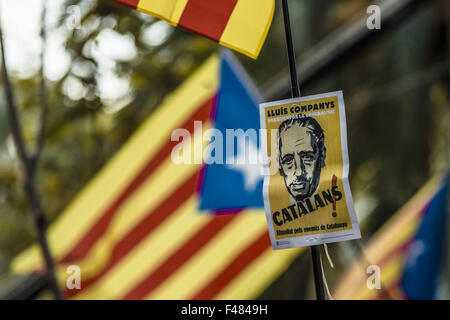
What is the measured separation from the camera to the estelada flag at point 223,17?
125cm

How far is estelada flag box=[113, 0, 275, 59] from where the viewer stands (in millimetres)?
1245

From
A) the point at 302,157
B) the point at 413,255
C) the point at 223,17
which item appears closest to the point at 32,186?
the point at 223,17

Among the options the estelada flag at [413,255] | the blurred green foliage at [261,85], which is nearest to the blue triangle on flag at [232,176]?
the blurred green foliage at [261,85]

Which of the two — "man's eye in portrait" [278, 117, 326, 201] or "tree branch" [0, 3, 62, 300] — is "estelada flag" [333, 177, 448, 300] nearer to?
"tree branch" [0, 3, 62, 300]

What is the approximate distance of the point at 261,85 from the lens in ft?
20.7

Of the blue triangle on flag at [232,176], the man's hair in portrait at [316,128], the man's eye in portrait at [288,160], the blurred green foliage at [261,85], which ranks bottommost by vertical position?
the man's eye in portrait at [288,160]

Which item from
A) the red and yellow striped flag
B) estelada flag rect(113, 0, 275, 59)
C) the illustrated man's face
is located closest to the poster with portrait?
the illustrated man's face

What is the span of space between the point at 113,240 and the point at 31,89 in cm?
159

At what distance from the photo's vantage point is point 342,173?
114 centimetres

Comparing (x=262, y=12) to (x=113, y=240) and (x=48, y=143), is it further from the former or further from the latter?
(x=48, y=143)

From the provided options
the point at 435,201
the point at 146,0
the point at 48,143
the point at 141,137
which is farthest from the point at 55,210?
the point at 146,0

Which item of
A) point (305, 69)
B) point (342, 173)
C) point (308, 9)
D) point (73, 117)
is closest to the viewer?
point (342, 173)

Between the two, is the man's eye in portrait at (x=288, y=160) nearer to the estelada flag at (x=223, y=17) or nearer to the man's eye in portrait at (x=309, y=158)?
the man's eye in portrait at (x=309, y=158)

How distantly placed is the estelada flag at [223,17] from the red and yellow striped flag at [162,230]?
6.08 feet
